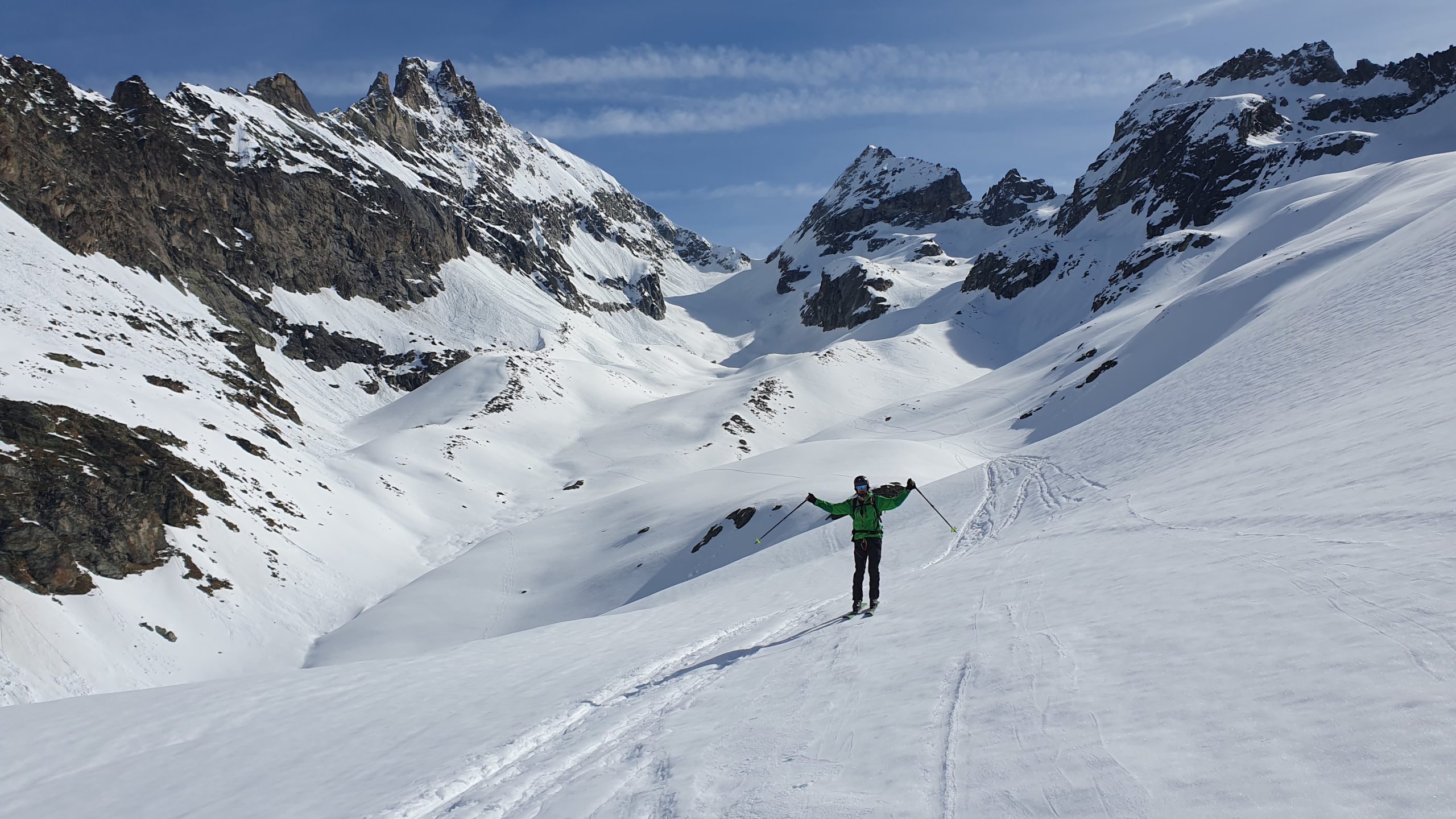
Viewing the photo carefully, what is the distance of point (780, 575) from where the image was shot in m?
19.6

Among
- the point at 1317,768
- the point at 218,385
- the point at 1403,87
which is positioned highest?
the point at 1403,87

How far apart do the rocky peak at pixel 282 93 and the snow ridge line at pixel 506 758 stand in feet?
459

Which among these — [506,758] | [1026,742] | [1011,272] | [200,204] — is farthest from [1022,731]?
[1011,272]

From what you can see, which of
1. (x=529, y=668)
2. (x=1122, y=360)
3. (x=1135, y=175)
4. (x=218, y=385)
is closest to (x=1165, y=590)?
(x=529, y=668)

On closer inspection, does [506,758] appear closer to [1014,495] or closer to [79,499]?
[1014,495]

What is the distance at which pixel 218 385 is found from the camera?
60844 millimetres

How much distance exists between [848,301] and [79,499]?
131011mm

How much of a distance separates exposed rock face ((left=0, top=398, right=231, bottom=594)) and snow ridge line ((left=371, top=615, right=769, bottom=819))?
107 feet

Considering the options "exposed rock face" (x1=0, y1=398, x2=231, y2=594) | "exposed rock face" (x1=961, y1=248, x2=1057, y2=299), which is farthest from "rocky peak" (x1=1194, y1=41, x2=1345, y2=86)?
"exposed rock face" (x1=0, y1=398, x2=231, y2=594)

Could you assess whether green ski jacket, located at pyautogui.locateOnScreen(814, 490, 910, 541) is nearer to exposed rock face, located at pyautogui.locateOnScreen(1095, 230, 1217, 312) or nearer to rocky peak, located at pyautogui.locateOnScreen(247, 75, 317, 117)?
exposed rock face, located at pyautogui.locateOnScreen(1095, 230, 1217, 312)

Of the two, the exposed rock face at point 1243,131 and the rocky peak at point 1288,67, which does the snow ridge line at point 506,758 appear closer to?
the exposed rock face at point 1243,131

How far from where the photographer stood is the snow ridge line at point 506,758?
20.8ft

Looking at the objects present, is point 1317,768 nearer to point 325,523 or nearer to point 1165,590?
point 1165,590

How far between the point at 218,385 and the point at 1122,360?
71.9 meters
